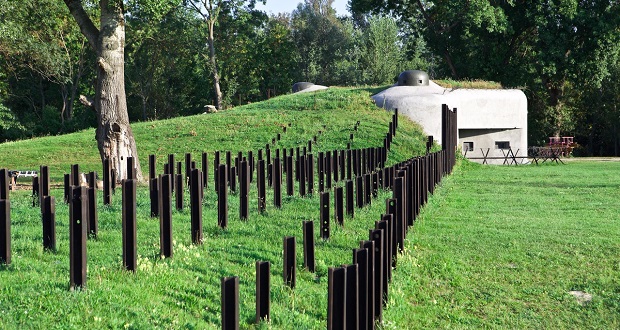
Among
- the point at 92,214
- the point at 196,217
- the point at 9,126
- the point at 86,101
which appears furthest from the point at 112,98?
the point at 9,126

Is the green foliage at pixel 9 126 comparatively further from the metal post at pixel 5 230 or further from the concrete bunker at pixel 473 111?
the metal post at pixel 5 230

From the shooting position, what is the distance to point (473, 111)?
40094 mm

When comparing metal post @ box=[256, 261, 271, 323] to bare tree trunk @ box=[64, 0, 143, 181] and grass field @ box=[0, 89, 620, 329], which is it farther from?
bare tree trunk @ box=[64, 0, 143, 181]

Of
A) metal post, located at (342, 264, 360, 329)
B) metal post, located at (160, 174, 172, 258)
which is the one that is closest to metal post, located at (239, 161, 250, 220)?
metal post, located at (160, 174, 172, 258)

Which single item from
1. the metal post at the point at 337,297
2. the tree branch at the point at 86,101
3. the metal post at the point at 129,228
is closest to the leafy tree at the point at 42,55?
the tree branch at the point at 86,101

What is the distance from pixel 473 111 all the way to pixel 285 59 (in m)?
27.3

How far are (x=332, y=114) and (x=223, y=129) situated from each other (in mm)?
4811

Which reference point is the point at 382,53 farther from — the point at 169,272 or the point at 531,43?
the point at 169,272

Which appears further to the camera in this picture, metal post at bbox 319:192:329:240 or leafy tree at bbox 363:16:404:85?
leafy tree at bbox 363:16:404:85

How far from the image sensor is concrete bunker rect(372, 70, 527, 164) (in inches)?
1417

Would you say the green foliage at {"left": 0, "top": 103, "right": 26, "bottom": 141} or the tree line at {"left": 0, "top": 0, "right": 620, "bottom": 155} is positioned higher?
the tree line at {"left": 0, "top": 0, "right": 620, "bottom": 155}

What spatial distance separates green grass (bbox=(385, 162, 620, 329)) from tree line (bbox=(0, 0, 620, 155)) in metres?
28.6

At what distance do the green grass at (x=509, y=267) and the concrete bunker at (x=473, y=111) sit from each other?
21.1 metres

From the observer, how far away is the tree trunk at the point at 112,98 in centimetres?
1828
